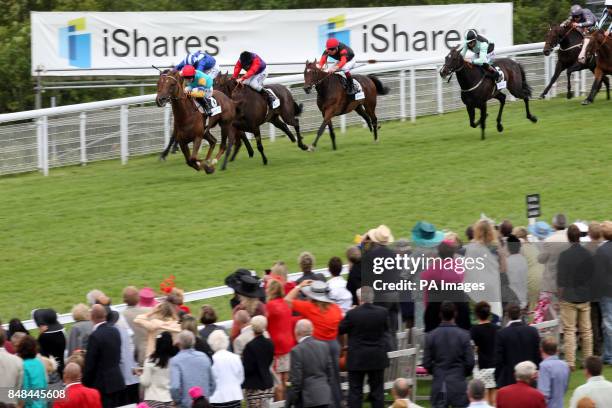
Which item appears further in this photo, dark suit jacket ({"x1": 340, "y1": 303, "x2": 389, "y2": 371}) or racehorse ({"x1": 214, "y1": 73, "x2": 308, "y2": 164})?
racehorse ({"x1": 214, "y1": 73, "x2": 308, "y2": 164})

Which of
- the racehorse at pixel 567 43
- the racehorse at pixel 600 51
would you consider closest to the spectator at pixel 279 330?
the racehorse at pixel 600 51

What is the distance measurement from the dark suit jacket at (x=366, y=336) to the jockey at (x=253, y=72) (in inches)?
389

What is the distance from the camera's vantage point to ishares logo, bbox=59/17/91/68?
2378 centimetres

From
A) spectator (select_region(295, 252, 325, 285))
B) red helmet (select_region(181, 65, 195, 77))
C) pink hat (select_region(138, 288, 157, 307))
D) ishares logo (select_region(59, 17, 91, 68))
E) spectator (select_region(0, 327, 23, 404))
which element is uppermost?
ishares logo (select_region(59, 17, 91, 68))

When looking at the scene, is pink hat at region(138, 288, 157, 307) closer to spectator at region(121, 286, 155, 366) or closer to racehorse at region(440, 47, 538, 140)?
spectator at region(121, 286, 155, 366)

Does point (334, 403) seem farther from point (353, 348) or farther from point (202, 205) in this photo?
point (202, 205)

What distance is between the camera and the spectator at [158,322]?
9.01m

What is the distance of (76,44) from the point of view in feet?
78.2

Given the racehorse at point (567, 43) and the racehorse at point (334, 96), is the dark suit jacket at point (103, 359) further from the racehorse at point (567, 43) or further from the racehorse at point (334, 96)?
the racehorse at point (567, 43)

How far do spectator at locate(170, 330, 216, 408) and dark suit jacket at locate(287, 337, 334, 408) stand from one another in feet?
1.99

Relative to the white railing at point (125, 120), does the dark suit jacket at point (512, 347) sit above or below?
below

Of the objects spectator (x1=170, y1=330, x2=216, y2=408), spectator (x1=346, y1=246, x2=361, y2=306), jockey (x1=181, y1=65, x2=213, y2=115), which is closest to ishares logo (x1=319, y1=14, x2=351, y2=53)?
jockey (x1=181, y1=65, x2=213, y2=115)

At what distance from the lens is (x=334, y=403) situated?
9.13m

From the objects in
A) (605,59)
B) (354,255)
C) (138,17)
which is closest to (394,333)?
(354,255)
